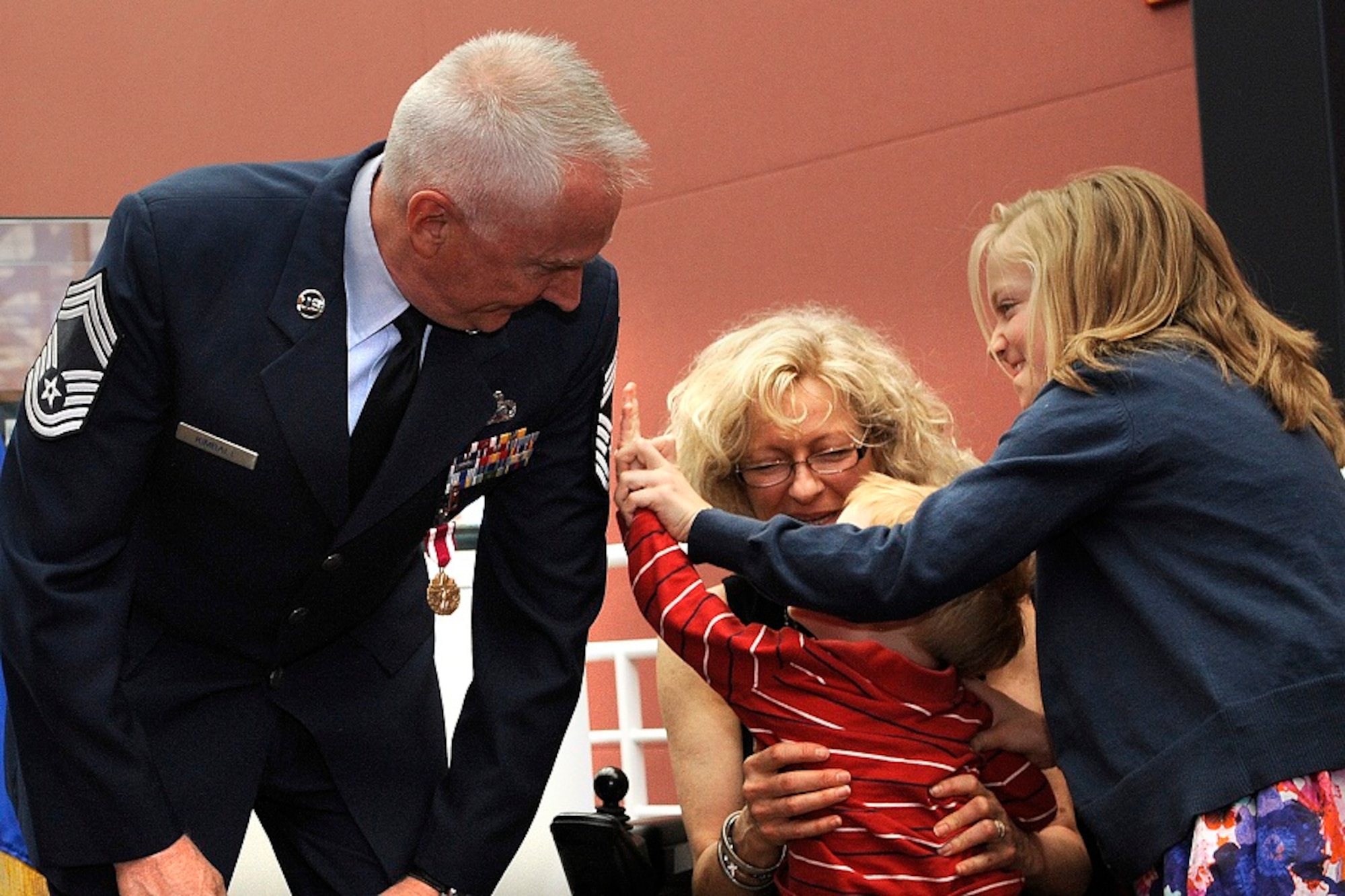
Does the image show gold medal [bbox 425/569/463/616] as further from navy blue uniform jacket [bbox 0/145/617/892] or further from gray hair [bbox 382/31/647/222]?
gray hair [bbox 382/31/647/222]

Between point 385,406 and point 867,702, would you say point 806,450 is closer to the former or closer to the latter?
point 867,702

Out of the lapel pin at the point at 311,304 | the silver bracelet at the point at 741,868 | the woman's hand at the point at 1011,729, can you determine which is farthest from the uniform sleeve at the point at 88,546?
the woman's hand at the point at 1011,729

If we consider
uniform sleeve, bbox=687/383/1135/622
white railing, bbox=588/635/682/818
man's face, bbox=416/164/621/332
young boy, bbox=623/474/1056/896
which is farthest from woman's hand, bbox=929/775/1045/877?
white railing, bbox=588/635/682/818

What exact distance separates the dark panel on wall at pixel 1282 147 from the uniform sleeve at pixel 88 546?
5.92 ft

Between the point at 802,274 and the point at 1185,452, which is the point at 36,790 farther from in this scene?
the point at 802,274

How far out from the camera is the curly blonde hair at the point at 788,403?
223 cm

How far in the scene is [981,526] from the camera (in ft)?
5.70

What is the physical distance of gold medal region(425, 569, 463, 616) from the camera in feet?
6.21

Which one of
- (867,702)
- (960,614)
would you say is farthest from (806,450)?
(867,702)

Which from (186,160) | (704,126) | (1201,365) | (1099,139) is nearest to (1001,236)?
(1201,365)

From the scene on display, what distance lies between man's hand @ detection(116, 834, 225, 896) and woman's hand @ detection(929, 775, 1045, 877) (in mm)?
803

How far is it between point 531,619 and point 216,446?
0.44m

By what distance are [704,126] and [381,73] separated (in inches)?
52.1

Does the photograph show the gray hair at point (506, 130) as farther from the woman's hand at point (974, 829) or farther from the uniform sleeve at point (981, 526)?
the woman's hand at point (974, 829)
